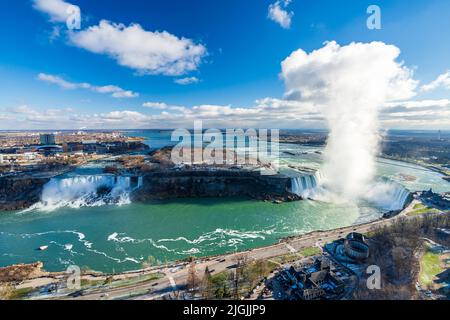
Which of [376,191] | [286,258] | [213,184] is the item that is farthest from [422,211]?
[213,184]

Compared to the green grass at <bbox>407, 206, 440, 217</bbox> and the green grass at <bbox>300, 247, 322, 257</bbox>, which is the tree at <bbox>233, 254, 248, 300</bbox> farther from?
the green grass at <bbox>407, 206, 440, 217</bbox>

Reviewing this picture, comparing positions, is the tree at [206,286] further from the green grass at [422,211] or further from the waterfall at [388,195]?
the waterfall at [388,195]

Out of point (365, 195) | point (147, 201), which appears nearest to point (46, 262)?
point (147, 201)

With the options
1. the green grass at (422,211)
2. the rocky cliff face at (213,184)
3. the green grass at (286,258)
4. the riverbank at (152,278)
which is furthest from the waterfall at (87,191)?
the green grass at (422,211)

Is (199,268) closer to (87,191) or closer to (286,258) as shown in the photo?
(286,258)

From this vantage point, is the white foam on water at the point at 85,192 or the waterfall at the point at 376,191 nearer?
the waterfall at the point at 376,191
